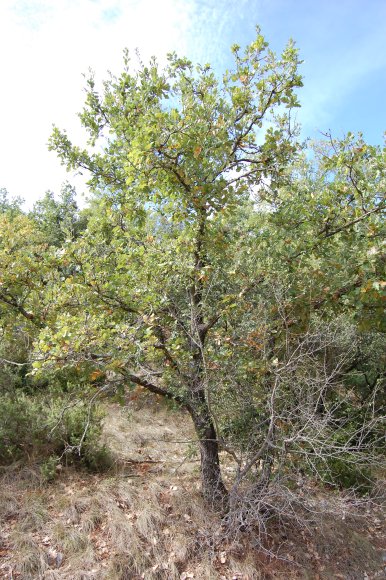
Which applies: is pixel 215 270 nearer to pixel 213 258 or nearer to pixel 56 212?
pixel 213 258

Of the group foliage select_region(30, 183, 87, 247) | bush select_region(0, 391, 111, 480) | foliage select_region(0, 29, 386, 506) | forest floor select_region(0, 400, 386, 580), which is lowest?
forest floor select_region(0, 400, 386, 580)

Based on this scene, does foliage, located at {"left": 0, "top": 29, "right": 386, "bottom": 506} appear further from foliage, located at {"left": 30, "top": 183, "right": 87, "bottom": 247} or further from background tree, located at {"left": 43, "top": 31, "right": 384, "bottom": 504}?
foliage, located at {"left": 30, "top": 183, "right": 87, "bottom": 247}

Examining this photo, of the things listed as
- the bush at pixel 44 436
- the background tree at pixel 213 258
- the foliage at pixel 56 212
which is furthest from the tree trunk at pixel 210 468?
the foliage at pixel 56 212

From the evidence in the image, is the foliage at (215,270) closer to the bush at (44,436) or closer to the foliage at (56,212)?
the bush at (44,436)

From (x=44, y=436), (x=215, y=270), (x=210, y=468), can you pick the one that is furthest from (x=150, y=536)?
(x=215, y=270)

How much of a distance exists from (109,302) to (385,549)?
16.0 feet

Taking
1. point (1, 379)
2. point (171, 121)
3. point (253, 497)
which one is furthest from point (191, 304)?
point (1, 379)

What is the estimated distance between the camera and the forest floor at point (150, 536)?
4.01m

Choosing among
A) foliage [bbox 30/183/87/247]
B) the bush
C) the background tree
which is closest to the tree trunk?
the background tree

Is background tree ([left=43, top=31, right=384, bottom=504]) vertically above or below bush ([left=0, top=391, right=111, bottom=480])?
above

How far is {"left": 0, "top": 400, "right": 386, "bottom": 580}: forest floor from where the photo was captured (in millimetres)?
4012

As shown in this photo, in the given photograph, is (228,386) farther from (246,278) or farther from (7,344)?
(7,344)

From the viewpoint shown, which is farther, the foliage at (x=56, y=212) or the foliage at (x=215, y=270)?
the foliage at (x=56, y=212)

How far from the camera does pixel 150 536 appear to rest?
4391 mm
